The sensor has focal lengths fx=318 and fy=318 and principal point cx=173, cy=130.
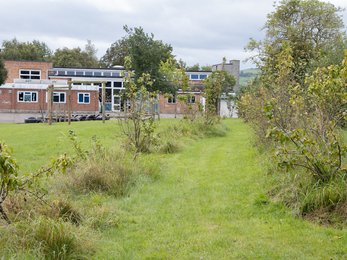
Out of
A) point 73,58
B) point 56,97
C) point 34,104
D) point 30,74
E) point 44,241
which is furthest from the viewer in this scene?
point 73,58

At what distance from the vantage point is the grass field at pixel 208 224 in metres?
3.55

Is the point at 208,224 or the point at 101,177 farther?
the point at 101,177

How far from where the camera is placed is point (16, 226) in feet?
11.4

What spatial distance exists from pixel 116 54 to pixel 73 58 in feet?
30.1

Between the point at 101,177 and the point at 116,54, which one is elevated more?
the point at 116,54

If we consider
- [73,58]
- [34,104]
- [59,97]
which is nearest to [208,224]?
[59,97]

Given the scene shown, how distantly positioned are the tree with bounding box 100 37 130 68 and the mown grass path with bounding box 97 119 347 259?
63266mm

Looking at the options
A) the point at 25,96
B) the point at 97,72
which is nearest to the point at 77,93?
the point at 25,96

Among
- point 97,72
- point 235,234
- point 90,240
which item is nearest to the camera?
point 90,240

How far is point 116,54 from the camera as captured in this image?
7012 centimetres

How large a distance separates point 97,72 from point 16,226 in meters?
51.2

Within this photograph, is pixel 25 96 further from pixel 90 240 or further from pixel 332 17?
pixel 90 240

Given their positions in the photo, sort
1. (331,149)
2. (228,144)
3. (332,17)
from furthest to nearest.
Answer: (332,17) → (228,144) → (331,149)

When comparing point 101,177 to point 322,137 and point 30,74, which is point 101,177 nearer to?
point 322,137
